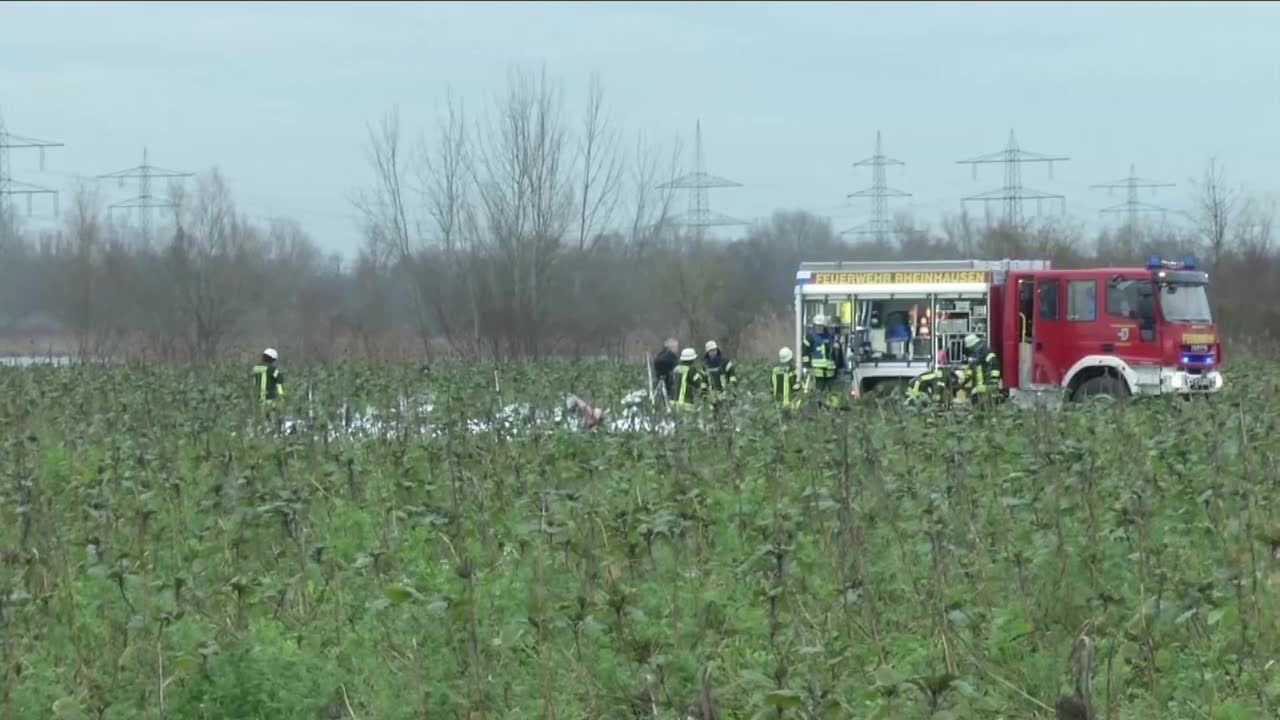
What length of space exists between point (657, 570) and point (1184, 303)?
588 inches

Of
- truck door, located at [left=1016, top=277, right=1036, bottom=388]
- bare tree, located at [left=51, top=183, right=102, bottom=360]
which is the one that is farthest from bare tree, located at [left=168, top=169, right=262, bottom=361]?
truck door, located at [left=1016, top=277, right=1036, bottom=388]

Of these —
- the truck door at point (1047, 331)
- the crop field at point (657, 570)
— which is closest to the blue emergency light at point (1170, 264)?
the truck door at point (1047, 331)

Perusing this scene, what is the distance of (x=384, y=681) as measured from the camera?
22.6ft

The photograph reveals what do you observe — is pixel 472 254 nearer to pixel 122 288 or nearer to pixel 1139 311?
pixel 122 288

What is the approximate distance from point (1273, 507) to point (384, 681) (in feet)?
16.7

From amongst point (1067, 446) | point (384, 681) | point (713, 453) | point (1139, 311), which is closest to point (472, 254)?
point (1139, 311)

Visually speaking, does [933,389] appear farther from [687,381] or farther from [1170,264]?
[1170,264]

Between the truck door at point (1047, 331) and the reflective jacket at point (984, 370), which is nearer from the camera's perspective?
the reflective jacket at point (984, 370)

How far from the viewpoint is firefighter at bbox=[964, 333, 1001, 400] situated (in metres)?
14.9

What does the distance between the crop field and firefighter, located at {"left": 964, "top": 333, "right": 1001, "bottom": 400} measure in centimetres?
119

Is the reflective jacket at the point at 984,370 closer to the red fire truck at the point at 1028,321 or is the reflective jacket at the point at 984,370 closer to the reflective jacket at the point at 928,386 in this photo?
the reflective jacket at the point at 928,386

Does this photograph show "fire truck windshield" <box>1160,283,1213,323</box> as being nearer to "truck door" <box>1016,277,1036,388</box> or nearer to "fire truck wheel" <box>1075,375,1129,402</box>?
"fire truck wheel" <box>1075,375,1129,402</box>

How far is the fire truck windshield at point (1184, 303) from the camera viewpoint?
21766 mm

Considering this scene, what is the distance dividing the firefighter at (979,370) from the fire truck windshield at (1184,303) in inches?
89.6
